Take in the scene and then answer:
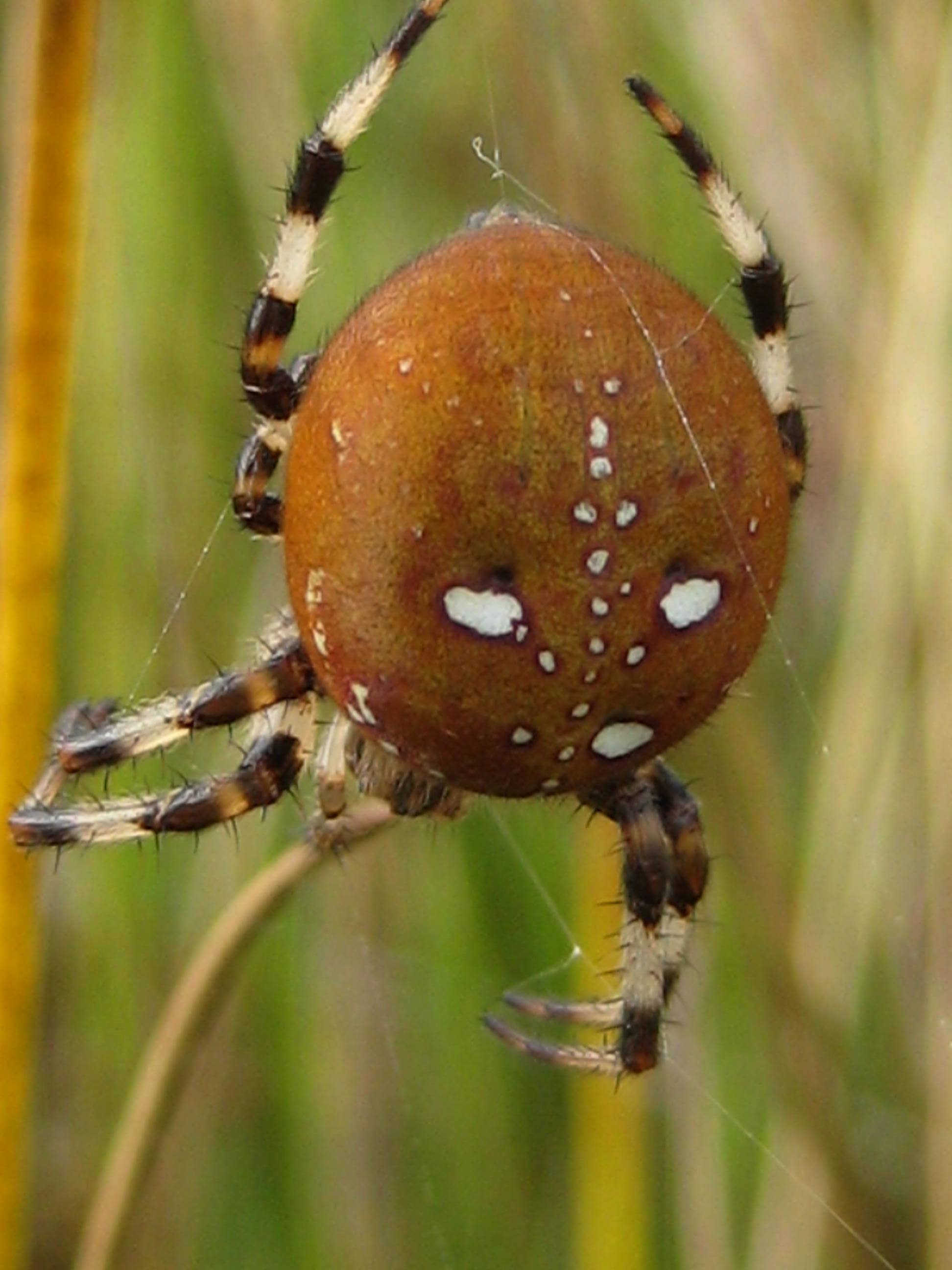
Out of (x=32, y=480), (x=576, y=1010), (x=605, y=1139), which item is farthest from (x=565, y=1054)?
(x=32, y=480)

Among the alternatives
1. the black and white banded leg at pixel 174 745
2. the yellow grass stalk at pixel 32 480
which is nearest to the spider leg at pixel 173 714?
the black and white banded leg at pixel 174 745

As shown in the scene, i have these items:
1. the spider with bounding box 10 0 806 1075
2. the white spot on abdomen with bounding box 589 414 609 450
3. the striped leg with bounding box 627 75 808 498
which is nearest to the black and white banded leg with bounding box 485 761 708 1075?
the spider with bounding box 10 0 806 1075

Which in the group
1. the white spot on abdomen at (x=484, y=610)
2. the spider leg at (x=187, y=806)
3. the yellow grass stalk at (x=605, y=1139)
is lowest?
the yellow grass stalk at (x=605, y=1139)

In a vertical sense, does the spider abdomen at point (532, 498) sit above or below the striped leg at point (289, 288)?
below

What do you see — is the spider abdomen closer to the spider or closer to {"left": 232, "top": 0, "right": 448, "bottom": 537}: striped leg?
the spider

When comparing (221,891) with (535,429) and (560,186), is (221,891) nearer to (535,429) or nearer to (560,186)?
(560,186)

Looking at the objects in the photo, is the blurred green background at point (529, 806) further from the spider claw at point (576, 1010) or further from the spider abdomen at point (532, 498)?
the spider abdomen at point (532, 498)

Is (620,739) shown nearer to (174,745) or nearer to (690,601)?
(690,601)

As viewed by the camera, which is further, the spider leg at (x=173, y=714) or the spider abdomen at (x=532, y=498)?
the spider leg at (x=173, y=714)
